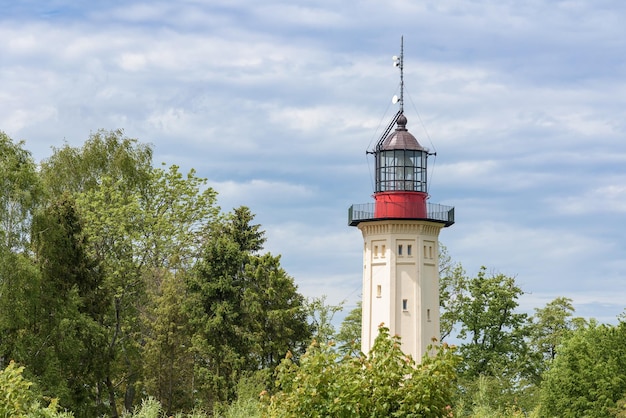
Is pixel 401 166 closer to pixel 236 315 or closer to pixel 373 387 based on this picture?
pixel 236 315

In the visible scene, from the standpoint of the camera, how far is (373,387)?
2138 cm

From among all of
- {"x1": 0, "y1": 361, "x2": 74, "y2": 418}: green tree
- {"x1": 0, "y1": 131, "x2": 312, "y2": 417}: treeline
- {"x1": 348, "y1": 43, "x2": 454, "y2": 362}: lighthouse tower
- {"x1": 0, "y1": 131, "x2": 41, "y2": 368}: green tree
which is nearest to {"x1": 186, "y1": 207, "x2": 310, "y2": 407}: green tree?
{"x1": 0, "y1": 131, "x2": 312, "y2": 417}: treeline

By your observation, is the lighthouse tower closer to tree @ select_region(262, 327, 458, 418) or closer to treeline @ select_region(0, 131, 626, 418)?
treeline @ select_region(0, 131, 626, 418)

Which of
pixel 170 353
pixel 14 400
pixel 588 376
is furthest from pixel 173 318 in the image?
pixel 14 400

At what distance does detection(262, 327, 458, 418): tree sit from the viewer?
68.8 feet

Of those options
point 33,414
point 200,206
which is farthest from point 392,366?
point 200,206

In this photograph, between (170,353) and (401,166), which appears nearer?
(401,166)

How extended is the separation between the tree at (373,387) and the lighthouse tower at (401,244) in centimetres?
1971

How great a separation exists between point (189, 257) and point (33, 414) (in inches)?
1257

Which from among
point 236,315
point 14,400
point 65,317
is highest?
point 236,315

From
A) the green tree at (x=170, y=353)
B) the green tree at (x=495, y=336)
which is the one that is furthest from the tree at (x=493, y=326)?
the green tree at (x=170, y=353)

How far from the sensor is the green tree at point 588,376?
39250mm

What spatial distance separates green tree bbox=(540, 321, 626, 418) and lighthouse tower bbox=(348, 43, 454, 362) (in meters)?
5.09

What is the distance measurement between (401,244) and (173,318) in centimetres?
1407
